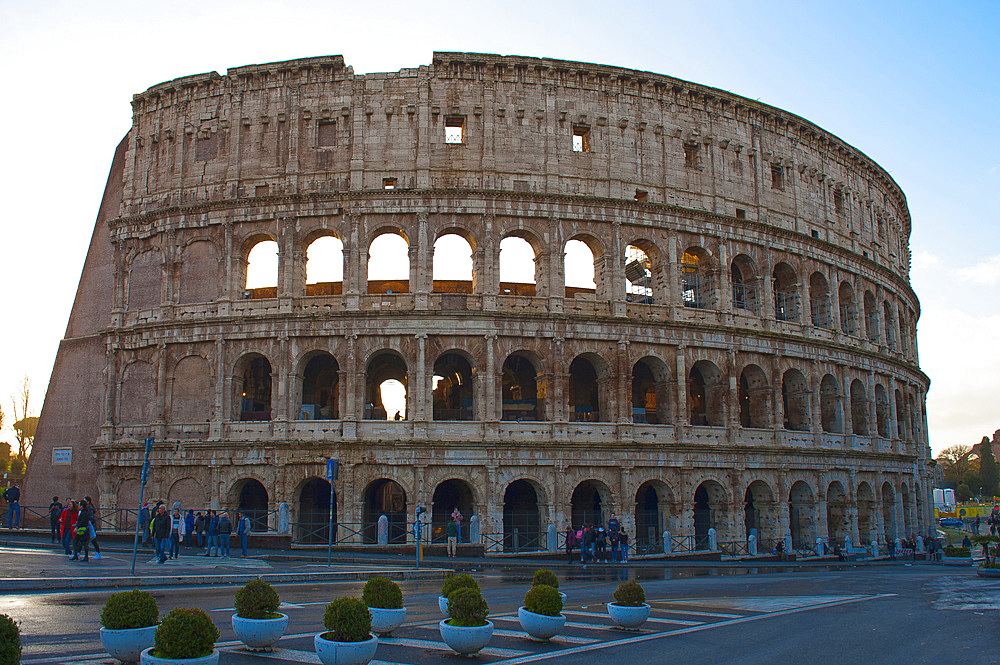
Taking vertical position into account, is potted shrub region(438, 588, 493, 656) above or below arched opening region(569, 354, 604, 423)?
below

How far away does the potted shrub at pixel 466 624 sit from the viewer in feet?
34.8

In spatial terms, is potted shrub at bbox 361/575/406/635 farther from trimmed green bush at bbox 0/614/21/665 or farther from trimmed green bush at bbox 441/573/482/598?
trimmed green bush at bbox 0/614/21/665

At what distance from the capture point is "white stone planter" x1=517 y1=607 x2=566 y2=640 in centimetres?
1178

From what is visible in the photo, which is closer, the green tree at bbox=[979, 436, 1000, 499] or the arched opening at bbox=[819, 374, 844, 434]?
the arched opening at bbox=[819, 374, 844, 434]

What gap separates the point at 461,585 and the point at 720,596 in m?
9.63

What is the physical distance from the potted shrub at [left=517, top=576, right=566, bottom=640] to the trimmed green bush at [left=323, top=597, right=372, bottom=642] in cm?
322

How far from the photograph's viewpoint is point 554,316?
32281 mm

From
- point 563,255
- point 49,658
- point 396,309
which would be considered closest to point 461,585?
point 49,658

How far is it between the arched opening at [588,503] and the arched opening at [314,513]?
33.3ft

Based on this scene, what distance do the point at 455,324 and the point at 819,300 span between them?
2074 centimetres

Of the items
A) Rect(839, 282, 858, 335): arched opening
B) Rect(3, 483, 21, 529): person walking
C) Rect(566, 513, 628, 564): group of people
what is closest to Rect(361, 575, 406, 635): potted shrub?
Rect(566, 513, 628, 564): group of people

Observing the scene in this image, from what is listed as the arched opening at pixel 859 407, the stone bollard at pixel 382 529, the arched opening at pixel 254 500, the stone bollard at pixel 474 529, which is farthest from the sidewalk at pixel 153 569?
the arched opening at pixel 859 407

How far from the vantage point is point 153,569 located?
20.6 meters

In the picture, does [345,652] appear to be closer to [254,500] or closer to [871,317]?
[254,500]
